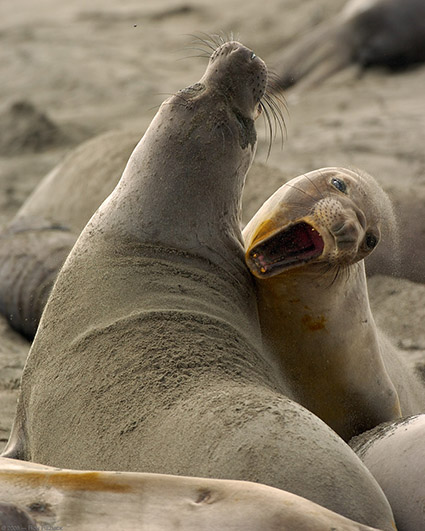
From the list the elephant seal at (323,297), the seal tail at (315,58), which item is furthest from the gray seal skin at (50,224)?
the seal tail at (315,58)

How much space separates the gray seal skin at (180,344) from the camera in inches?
106

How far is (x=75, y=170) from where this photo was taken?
590 cm

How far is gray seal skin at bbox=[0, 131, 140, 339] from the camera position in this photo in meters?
5.12

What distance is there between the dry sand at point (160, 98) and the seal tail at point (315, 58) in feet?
0.34

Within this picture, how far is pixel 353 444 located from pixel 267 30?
25.3 ft

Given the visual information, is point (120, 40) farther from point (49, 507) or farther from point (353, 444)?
point (49, 507)

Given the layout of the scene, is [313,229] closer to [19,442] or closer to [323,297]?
[323,297]

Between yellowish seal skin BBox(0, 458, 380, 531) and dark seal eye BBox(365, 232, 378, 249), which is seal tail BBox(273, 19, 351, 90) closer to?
dark seal eye BBox(365, 232, 378, 249)

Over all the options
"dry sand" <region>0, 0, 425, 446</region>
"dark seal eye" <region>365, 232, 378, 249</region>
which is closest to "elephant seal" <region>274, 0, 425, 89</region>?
"dry sand" <region>0, 0, 425, 446</region>

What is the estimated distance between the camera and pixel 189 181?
11.4 feet

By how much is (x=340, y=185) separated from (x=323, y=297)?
39 cm

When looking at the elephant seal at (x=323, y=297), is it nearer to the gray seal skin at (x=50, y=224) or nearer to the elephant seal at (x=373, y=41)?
the gray seal skin at (x=50, y=224)

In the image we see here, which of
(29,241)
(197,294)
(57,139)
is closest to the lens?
(197,294)

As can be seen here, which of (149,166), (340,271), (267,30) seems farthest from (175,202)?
(267,30)
